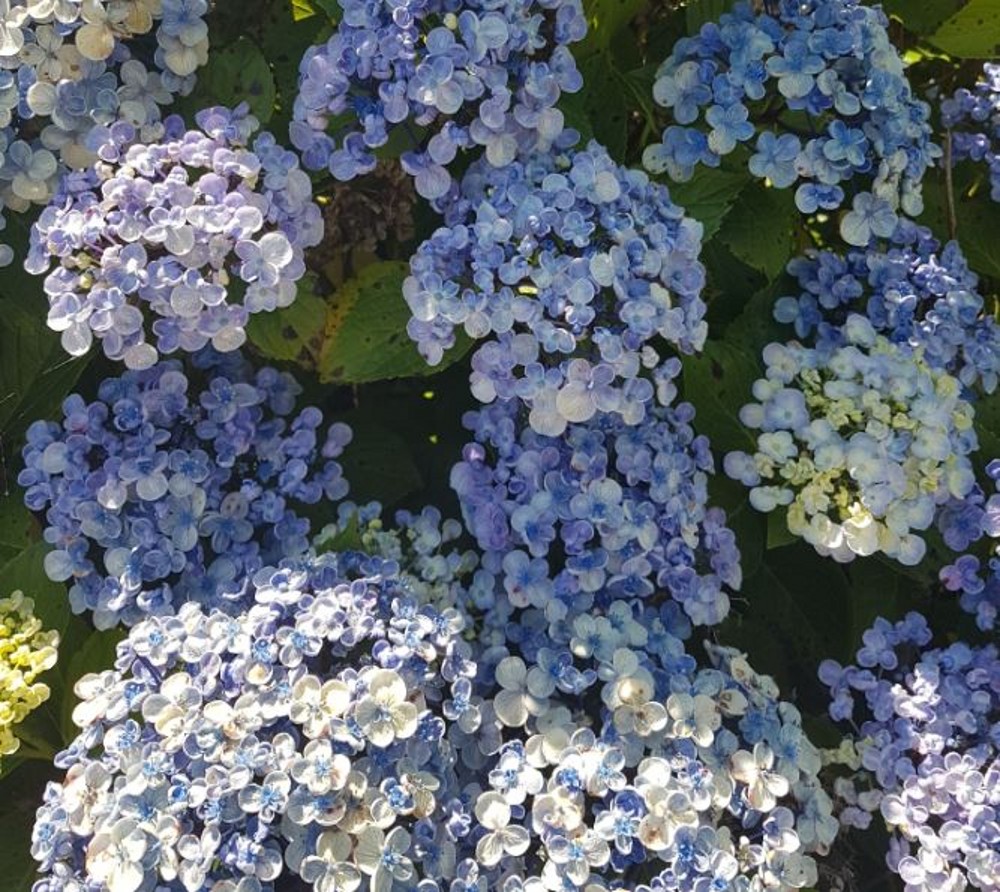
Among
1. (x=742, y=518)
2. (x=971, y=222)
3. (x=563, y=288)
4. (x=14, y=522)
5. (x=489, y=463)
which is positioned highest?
(x=563, y=288)

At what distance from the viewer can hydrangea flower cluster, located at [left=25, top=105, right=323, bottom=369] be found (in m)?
1.36

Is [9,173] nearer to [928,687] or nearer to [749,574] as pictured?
[749,574]

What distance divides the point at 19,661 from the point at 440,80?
0.89 metres

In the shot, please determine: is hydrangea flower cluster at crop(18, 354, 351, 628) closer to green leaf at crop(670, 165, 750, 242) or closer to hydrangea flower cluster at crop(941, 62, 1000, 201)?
green leaf at crop(670, 165, 750, 242)

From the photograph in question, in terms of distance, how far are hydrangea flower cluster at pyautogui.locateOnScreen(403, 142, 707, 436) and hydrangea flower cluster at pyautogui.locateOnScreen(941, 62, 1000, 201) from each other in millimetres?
716

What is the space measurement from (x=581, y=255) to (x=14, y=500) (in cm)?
95

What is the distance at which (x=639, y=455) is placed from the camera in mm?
1492

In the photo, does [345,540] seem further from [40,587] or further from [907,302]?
[907,302]

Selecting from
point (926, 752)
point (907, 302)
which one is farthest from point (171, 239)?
point (926, 752)

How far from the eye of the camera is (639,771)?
4.40 ft

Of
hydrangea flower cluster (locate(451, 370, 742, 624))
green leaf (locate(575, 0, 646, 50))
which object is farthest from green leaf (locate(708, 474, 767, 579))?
green leaf (locate(575, 0, 646, 50))

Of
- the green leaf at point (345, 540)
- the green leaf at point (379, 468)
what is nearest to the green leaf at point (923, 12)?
the green leaf at point (379, 468)

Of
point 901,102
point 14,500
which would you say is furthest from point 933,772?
point 14,500

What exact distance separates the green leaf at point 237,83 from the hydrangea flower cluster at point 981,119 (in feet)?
3.62
